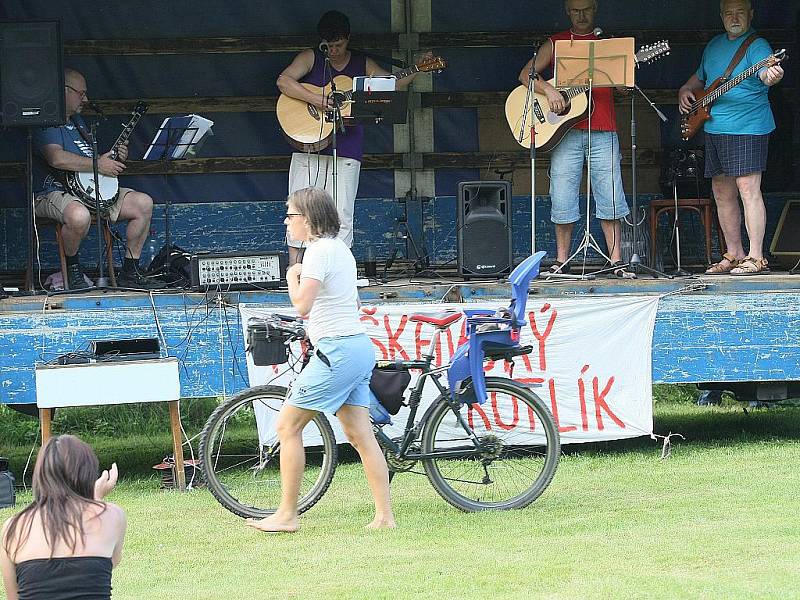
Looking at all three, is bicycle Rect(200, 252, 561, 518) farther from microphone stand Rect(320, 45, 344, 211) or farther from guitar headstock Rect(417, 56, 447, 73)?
guitar headstock Rect(417, 56, 447, 73)

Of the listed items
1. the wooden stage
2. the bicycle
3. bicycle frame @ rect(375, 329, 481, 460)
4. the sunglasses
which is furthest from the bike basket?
the sunglasses

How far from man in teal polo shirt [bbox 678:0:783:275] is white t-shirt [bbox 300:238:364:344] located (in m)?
3.20

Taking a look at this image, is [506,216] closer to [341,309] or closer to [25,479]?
[341,309]

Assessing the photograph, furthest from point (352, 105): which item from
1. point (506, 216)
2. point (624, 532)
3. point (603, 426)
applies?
point (624, 532)

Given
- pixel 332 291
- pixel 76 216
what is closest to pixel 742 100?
pixel 332 291

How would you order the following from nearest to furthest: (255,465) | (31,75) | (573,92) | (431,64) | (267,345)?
(267,345), (255,465), (31,75), (573,92), (431,64)

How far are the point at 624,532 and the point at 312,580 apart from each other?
1.38m

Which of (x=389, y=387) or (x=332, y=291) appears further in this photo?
(x=389, y=387)

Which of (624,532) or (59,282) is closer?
(624,532)

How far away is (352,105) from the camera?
7.92 m

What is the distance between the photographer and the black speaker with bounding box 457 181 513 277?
7680 millimetres

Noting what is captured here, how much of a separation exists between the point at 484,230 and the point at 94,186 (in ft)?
7.91

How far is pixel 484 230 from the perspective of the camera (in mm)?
7727

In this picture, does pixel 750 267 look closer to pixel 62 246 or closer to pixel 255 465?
pixel 255 465
